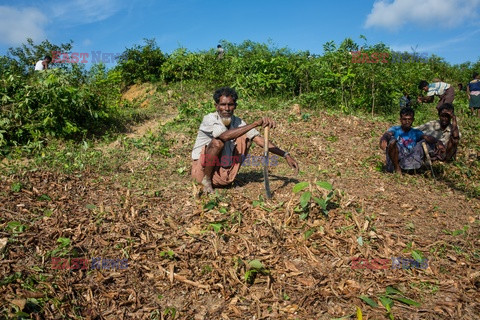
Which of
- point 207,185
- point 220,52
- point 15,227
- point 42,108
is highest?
point 220,52

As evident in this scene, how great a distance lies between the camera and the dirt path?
2322 millimetres

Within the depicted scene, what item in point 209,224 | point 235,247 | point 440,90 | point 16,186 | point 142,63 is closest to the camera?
point 235,247

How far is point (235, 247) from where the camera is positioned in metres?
2.84

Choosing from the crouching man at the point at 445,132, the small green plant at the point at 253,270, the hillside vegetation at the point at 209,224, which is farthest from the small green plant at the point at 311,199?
the crouching man at the point at 445,132

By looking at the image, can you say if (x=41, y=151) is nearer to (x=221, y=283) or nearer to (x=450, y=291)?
(x=221, y=283)

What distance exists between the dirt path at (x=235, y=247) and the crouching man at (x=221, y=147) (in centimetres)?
21

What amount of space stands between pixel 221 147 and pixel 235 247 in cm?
121

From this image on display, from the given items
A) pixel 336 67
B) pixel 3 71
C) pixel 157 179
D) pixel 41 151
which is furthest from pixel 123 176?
pixel 336 67

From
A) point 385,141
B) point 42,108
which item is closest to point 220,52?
point 42,108

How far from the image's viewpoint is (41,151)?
5.32 meters

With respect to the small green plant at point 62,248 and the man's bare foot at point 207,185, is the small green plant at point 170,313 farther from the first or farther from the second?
the man's bare foot at point 207,185

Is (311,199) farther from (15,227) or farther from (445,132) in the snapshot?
(445,132)

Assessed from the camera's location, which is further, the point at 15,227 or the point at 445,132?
the point at 445,132

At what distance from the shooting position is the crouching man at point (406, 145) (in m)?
4.76
